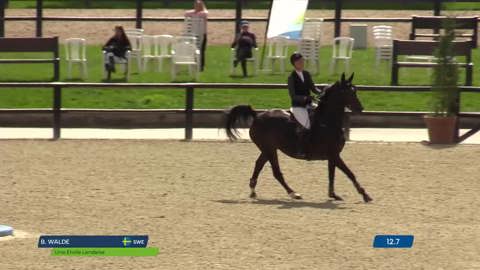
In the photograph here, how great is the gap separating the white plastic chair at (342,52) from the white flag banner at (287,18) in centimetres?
128

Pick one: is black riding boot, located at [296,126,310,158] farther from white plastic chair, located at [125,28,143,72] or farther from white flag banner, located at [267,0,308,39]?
white plastic chair, located at [125,28,143,72]

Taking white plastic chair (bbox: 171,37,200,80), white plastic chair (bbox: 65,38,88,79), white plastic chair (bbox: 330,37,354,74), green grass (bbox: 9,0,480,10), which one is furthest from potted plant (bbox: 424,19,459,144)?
green grass (bbox: 9,0,480,10)

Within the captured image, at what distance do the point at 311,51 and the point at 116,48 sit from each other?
375 cm

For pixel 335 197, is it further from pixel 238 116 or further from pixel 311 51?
pixel 311 51

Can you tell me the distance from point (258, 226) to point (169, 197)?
7.36ft

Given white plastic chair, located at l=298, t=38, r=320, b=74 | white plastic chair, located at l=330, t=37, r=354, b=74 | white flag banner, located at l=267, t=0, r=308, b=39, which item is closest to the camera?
white flag banner, located at l=267, t=0, r=308, b=39

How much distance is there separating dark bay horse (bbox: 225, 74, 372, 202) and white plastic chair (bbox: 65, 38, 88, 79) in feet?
32.7

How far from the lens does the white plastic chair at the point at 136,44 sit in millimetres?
25725

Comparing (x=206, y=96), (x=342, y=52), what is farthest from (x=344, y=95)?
(x=342, y=52)

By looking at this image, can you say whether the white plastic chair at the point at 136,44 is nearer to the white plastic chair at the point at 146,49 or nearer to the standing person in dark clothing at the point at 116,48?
the white plastic chair at the point at 146,49

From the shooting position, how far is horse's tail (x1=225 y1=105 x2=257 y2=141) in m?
15.1

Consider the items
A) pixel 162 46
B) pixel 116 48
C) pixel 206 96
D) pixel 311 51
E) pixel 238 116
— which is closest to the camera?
pixel 238 116

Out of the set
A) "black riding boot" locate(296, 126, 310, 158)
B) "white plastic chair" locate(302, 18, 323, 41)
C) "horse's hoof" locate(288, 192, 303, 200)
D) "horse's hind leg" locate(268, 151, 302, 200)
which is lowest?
"horse's hoof" locate(288, 192, 303, 200)

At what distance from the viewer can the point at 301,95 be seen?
14.9 m
